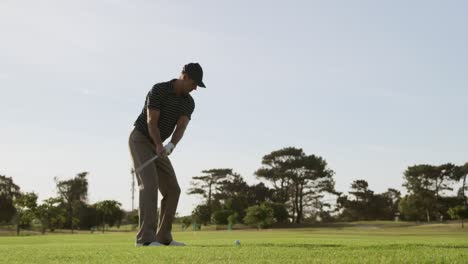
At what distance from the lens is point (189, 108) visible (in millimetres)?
8539

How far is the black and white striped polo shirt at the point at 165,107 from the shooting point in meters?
8.04

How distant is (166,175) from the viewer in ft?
28.0

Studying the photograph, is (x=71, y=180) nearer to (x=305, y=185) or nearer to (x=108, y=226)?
(x=108, y=226)

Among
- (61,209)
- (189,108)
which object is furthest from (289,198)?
(189,108)

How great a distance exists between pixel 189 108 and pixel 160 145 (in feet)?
3.09

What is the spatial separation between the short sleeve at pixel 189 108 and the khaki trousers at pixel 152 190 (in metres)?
0.72

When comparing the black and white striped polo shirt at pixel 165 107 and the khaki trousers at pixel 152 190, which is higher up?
the black and white striped polo shirt at pixel 165 107

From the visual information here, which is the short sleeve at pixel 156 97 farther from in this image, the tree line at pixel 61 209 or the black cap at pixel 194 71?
the tree line at pixel 61 209

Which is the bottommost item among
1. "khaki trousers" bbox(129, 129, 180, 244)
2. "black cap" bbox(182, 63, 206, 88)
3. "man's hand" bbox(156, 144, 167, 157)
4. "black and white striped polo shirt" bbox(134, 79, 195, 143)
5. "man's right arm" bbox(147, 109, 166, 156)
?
"khaki trousers" bbox(129, 129, 180, 244)

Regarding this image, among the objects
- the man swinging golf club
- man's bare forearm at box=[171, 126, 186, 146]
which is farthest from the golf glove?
man's bare forearm at box=[171, 126, 186, 146]

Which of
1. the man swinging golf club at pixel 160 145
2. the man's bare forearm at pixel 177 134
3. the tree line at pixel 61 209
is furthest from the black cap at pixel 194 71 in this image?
the tree line at pixel 61 209

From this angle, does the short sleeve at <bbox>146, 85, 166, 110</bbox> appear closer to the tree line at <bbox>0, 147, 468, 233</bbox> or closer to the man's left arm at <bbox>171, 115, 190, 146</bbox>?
the man's left arm at <bbox>171, 115, 190, 146</bbox>

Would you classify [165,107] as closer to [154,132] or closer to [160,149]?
[154,132]

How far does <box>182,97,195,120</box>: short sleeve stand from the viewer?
8438mm
